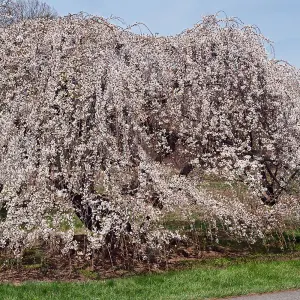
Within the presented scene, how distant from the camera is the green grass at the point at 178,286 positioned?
617 centimetres

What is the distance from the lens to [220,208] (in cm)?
746

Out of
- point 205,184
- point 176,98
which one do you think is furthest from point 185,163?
point 176,98

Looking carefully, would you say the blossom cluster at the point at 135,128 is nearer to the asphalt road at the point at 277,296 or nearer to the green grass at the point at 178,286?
the green grass at the point at 178,286

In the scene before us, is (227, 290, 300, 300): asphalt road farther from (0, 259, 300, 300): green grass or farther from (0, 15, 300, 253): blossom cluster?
(0, 15, 300, 253): blossom cluster

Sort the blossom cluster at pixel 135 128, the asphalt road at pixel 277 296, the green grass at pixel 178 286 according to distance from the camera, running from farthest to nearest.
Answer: the blossom cluster at pixel 135 128
the green grass at pixel 178 286
the asphalt road at pixel 277 296

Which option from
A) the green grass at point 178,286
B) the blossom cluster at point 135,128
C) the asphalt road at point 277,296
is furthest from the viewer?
the blossom cluster at point 135,128

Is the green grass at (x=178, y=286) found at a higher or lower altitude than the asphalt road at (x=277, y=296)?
higher

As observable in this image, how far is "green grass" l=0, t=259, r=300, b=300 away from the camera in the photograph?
6172 millimetres

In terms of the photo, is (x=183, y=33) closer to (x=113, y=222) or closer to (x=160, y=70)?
(x=160, y=70)

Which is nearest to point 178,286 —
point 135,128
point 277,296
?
point 277,296

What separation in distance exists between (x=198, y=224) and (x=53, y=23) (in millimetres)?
4187

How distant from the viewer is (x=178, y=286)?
661 centimetres

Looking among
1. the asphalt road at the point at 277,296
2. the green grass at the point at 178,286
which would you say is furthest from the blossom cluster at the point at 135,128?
the asphalt road at the point at 277,296

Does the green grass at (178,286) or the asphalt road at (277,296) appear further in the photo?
the green grass at (178,286)
